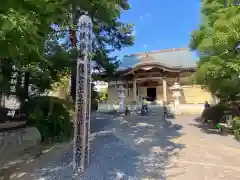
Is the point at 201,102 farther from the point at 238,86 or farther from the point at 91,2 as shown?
the point at 91,2

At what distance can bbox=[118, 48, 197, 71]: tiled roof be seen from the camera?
24197mm

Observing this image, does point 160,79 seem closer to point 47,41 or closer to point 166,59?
point 166,59

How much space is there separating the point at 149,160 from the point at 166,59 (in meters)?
21.2

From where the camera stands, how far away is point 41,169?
6371 mm

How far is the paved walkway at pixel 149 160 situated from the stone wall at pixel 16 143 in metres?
0.96

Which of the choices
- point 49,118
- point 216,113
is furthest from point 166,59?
point 49,118

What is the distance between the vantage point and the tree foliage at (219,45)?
8.68m

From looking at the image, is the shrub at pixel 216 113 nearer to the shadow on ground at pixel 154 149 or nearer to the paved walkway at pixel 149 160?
the shadow on ground at pixel 154 149

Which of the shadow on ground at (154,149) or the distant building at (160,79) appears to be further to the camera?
the distant building at (160,79)

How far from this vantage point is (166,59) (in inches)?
1071

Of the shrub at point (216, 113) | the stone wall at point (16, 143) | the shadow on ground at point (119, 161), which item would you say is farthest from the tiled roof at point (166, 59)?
the stone wall at point (16, 143)

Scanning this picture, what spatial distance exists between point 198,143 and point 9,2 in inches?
330

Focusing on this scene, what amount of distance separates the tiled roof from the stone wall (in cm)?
1577

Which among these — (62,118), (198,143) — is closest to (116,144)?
(62,118)
